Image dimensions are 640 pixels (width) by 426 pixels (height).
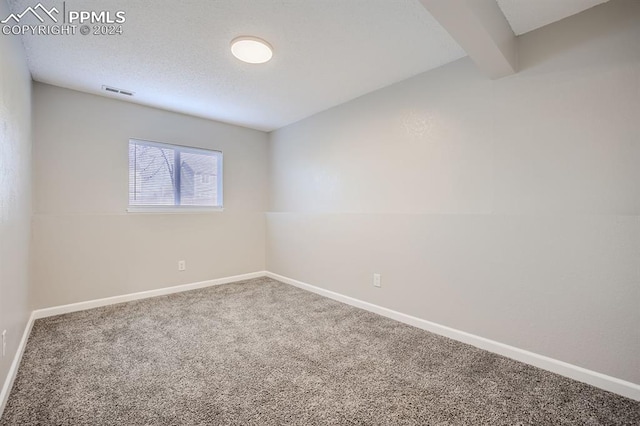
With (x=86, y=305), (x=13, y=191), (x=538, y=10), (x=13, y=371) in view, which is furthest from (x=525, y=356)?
(x=86, y=305)

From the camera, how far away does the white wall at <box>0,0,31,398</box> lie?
62.7 inches

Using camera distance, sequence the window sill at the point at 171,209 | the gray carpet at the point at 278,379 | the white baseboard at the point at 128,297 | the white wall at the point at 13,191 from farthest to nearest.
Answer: the window sill at the point at 171,209, the white baseboard at the point at 128,297, the white wall at the point at 13,191, the gray carpet at the point at 278,379

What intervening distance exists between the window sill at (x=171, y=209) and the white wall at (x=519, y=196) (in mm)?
1992

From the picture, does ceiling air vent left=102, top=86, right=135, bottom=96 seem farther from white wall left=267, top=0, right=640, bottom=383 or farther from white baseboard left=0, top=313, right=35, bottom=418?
white wall left=267, top=0, right=640, bottom=383

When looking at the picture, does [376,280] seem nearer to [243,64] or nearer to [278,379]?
[278,379]

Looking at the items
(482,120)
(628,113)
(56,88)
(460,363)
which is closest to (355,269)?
(460,363)

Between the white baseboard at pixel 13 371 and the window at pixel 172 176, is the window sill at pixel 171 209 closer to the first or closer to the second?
the window at pixel 172 176

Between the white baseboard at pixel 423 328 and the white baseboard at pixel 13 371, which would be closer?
the white baseboard at pixel 13 371

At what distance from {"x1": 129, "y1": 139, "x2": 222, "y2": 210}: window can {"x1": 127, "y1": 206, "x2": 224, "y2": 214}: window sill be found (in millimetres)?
25

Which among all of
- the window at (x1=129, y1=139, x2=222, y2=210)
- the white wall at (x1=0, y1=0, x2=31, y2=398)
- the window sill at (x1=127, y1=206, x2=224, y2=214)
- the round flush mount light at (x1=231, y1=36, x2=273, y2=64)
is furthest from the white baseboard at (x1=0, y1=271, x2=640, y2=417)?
the round flush mount light at (x1=231, y1=36, x2=273, y2=64)

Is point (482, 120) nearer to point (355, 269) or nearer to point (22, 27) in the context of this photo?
point (355, 269)

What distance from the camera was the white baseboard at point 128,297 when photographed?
9.57 ft

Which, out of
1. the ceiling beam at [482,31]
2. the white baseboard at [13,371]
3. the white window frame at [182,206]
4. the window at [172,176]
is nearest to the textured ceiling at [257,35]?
the ceiling beam at [482,31]

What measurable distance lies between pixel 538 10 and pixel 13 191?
364 cm
